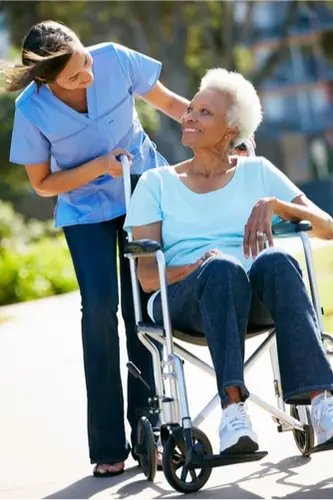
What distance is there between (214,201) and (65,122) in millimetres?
772

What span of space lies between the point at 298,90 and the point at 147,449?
70084 millimetres

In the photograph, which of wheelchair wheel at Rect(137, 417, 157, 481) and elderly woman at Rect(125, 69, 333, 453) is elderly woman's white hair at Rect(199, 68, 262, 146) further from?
wheelchair wheel at Rect(137, 417, 157, 481)

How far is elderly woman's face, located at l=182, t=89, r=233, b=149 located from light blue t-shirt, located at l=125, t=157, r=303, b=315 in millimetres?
155

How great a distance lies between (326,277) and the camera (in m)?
11.3

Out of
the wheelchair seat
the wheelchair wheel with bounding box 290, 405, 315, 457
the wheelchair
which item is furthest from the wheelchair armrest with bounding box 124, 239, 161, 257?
the wheelchair wheel with bounding box 290, 405, 315, 457

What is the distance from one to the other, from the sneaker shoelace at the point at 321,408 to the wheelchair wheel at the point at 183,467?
1.28 ft

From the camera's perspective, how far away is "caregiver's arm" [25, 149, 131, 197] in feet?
17.7

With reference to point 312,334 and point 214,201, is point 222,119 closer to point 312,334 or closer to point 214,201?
point 214,201

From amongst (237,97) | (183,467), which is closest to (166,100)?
(237,97)

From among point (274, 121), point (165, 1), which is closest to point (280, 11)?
point (274, 121)

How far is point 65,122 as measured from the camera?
5461 mm

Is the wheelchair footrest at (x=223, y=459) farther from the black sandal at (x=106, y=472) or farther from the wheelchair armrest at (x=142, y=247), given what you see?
the black sandal at (x=106, y=472)

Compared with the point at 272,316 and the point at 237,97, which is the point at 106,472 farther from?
the point at 237,97

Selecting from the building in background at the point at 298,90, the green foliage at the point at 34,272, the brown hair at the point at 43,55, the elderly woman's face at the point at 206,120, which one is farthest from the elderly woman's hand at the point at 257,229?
the building in background at the point at 298,90
